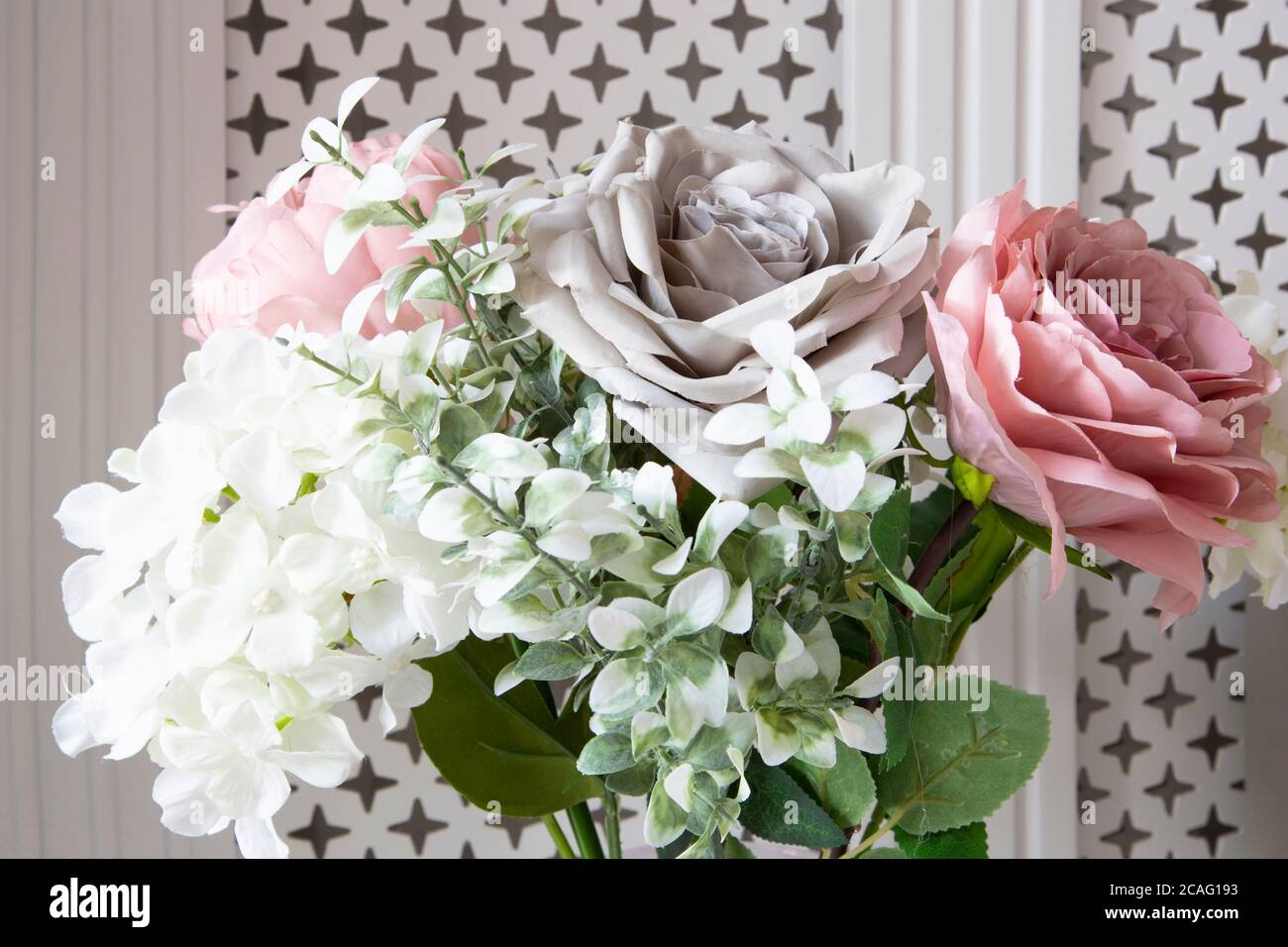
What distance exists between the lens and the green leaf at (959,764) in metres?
0.34

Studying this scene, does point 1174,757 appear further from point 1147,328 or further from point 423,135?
point 423,135

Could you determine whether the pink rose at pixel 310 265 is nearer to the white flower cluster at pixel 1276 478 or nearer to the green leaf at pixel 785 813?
the green leaf at pixel 785 813

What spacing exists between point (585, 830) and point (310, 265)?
242 mm

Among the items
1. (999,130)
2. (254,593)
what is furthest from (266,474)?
(999,130)

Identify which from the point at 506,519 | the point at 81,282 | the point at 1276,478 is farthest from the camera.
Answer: the point at 81,282

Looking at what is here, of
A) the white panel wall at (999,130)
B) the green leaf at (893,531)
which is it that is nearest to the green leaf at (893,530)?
the green leaf at (893,531)

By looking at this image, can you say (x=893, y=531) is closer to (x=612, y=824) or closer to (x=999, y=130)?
(x=612, y=824)

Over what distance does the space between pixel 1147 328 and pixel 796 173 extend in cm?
13

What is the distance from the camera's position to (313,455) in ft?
0.91

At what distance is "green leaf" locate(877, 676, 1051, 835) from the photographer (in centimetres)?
34

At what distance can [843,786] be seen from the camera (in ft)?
1.11

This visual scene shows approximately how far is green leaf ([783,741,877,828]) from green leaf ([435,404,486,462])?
16 centimetres

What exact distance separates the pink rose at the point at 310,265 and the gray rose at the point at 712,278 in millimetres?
57
